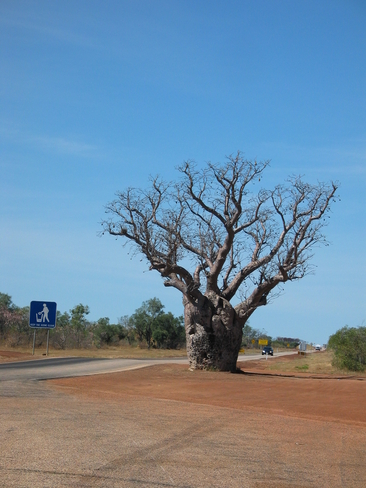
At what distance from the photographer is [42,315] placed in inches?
1430

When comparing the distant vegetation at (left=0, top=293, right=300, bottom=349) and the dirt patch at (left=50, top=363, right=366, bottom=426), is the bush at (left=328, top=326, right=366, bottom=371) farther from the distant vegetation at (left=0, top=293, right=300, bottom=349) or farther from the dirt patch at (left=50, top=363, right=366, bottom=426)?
the distant vegetation at (left=0, top=293, right=300, bottom=349)

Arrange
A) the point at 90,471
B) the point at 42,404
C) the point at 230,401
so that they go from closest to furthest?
the point at 90,471 < the point at 42,404 < the point at 230,401

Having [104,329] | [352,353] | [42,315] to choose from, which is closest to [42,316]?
[42,315]

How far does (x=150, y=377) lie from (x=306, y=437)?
1298cm

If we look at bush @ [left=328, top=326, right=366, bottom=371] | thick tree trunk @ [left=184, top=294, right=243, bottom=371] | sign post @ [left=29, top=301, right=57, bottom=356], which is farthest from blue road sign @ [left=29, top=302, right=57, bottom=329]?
bush @ [left=328, top=326, right=366, bottom=371]

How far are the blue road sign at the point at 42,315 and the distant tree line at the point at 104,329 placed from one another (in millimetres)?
19641

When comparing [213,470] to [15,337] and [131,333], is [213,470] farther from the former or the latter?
[131,333]

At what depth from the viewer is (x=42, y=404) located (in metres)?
12.2

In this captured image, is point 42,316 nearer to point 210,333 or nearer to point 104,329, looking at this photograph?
point 210,333

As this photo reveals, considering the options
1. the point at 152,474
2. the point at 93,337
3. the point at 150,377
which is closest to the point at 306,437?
the point at 152,474

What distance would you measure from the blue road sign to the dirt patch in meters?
14.0

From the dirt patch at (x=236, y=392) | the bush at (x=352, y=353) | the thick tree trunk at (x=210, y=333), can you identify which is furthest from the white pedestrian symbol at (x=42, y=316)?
the bush at (x=352, y=353)

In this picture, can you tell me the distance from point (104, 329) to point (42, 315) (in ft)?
130

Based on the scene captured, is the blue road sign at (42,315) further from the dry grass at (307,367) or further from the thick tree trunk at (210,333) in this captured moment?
the dry grass at (307,367)
